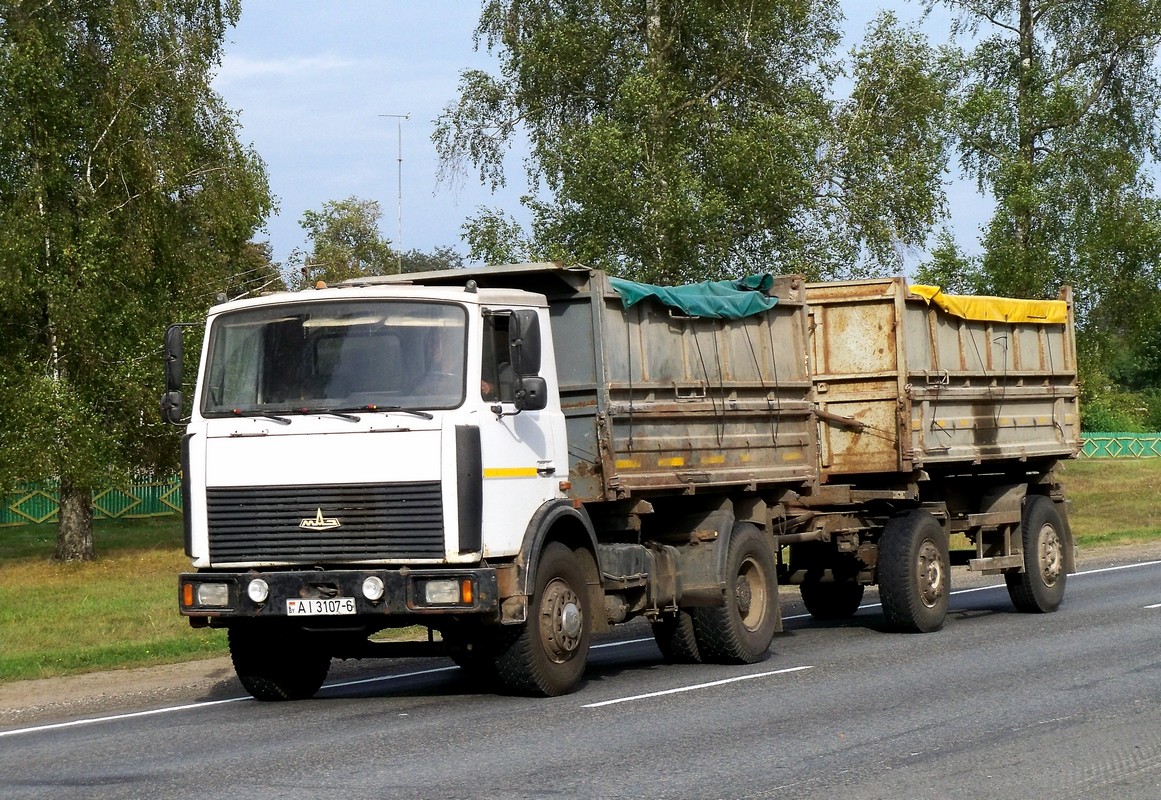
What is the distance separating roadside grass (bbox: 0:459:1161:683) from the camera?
1639 centimetres

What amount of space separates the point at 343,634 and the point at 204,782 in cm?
307

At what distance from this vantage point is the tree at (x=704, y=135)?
31.4 meters

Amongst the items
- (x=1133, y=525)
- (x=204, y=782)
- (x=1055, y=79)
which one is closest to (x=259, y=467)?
(x=204, y=782)

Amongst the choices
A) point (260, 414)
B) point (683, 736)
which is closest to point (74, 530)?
point (260, 414)

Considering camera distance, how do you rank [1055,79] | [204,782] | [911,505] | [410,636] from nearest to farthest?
[204,782], [911,505], [410,636], [1055,79]

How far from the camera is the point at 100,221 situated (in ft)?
95.9

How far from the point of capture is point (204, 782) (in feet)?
27.3

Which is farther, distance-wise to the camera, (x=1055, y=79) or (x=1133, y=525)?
(x=1055, y=79)

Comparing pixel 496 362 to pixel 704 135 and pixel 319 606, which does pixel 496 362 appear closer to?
pixel 319 606

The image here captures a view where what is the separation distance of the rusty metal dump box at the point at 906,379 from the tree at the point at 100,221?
1673 cm

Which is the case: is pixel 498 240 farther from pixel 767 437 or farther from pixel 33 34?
pixel 767 437

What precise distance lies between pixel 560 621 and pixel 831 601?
7046 mm

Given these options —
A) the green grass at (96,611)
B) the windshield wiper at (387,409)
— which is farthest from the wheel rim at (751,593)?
the green grass at (96,611)

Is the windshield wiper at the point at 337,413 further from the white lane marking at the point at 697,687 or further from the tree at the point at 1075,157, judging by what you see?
the tree at the point at 1075,157
